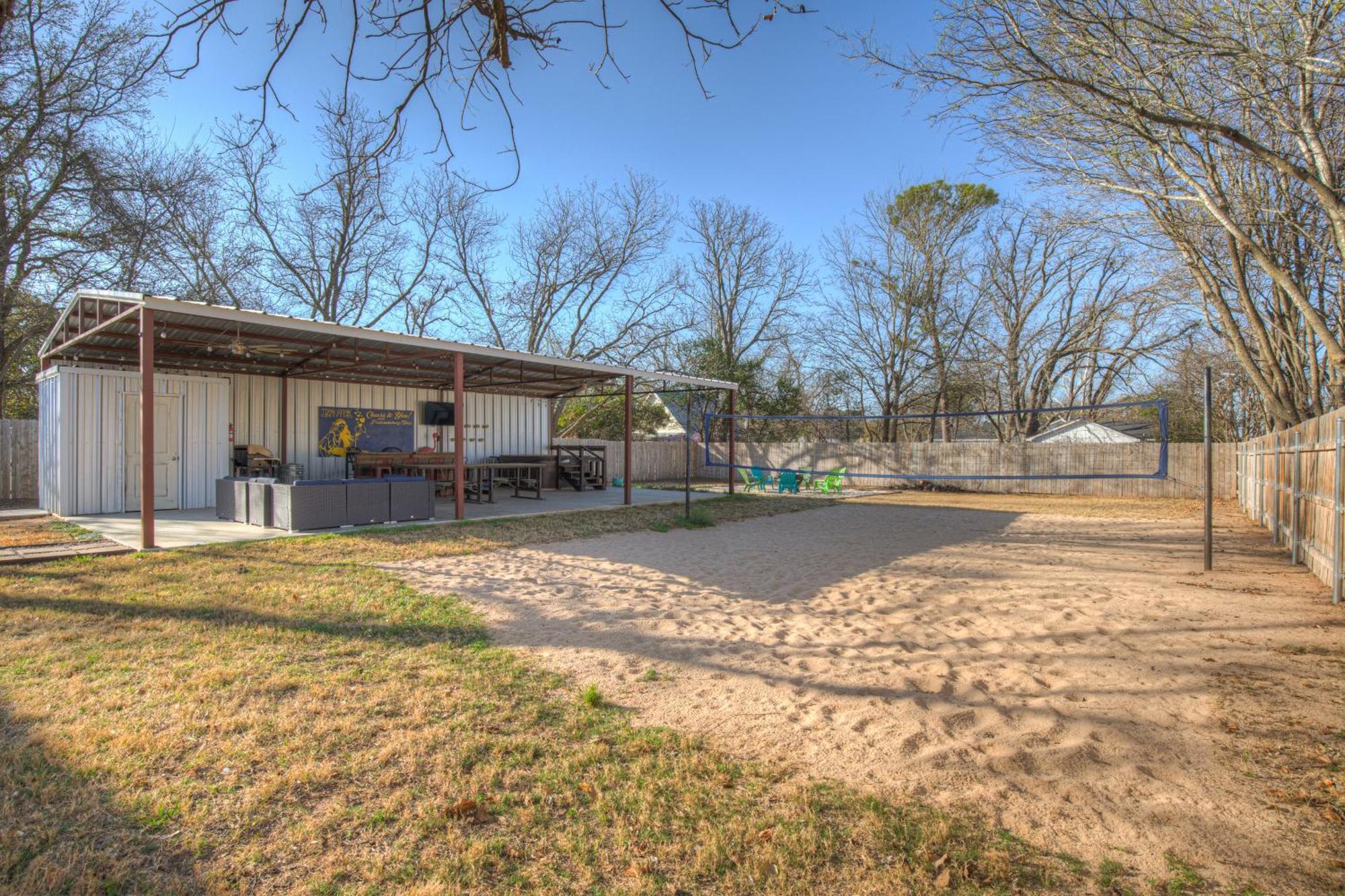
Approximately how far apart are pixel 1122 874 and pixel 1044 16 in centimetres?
507

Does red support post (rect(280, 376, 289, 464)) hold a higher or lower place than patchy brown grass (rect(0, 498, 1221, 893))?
higher

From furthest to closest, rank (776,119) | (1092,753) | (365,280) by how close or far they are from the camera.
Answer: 1. (365,280)
2. (776,119)
3. (1092,753)

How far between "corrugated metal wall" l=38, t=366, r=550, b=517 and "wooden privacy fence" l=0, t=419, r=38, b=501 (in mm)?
1888

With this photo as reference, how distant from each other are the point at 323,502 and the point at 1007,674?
8.21 metres

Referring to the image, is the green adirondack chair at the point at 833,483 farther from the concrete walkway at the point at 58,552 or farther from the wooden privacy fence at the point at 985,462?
the concrete walkway at the point at 58,552

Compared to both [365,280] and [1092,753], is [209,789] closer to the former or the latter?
[1092,753]

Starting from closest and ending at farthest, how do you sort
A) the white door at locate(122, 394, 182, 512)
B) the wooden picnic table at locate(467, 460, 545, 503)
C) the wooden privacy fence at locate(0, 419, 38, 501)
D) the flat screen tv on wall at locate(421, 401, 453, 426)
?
1. the white door at locate(122, 394, 182, 512)
2. the wooden privacy fence at locate(0, 419, 38, 501)
3. the wooden picnic table at locate(467, 460, 545, 503)
4. the flat screen tv on wall at locate(421, 401, 453, 426)

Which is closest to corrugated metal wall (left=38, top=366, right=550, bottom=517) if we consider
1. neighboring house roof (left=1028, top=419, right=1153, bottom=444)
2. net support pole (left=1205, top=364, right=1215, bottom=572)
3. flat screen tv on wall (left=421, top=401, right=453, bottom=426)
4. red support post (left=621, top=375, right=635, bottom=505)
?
flat screen tv on wall (left=421, top=401, right=453, bottom=426)

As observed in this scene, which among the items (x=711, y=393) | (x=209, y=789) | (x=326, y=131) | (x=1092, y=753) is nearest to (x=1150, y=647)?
(x=1092, y=753)

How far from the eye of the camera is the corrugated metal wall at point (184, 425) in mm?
9484

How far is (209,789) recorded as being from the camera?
2.33 m

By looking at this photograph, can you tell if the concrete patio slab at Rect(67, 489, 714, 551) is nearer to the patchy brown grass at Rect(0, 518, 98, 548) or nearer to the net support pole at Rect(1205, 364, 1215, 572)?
the patchy brown grass at Rect(0, 518, 98, 548)

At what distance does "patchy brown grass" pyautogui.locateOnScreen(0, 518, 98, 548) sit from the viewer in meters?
7.11

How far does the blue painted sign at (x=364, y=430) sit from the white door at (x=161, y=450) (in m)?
3.24
